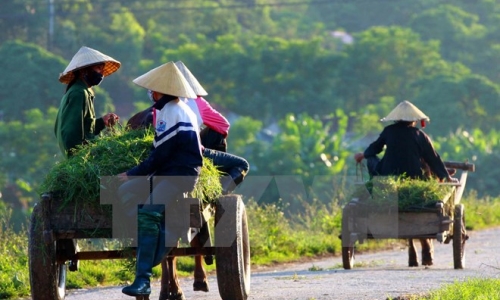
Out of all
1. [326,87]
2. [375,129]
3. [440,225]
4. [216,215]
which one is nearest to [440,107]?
[375,129]

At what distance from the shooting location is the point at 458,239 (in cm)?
1345

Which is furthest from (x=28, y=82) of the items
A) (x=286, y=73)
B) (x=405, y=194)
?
(x=405, y=194)

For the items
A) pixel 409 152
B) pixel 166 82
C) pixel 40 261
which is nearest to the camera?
pixel 40 261

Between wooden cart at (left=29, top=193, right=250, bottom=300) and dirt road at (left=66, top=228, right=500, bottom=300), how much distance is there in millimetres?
980

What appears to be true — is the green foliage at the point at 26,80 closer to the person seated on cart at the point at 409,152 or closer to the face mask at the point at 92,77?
the person seated on cart at the point at 409,152

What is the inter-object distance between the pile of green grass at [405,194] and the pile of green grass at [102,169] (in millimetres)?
4047

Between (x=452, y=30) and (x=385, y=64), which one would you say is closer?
(x=385, y=64)

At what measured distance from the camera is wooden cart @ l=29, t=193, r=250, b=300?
27.9 feet

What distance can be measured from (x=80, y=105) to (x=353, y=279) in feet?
11.8

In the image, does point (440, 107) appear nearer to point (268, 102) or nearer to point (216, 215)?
point (268, 102)

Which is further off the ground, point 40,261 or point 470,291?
point 40,261

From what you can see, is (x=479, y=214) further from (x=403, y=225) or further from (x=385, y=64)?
(x=385, y=64)

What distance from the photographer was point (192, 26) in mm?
93062

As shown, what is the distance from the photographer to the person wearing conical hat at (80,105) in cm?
981
